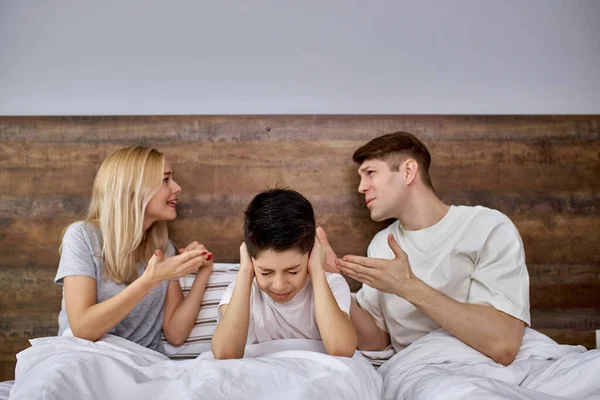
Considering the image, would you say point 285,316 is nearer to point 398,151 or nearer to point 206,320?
point 206,320

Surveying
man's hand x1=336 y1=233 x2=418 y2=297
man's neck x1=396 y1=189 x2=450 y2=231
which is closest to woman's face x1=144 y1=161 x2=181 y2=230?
man's hand x1=336 y1=233 x2=418 y2=297

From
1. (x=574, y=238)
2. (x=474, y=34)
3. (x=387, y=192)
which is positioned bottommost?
(x=574, y=238)

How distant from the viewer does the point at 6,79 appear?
7.41ft

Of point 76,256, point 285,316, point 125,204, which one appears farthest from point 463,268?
point 76,256

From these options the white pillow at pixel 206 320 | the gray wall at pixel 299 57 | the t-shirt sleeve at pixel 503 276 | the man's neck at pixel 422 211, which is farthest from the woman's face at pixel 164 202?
the t-shirt sleeve at pixel 503 276

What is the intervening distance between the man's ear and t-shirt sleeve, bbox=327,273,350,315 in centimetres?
47

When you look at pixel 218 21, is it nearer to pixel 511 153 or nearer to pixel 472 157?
pixel 472 157

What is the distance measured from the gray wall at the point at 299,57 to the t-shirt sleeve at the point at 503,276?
2.48 feet

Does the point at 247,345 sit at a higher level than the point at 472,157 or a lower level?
lower

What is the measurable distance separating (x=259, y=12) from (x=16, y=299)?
1.59 meters

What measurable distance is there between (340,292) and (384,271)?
17cm

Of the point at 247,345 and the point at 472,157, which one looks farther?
the point at 472,157

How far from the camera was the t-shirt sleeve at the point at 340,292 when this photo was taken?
1648mm

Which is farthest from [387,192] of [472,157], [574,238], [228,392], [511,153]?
[228,392]
